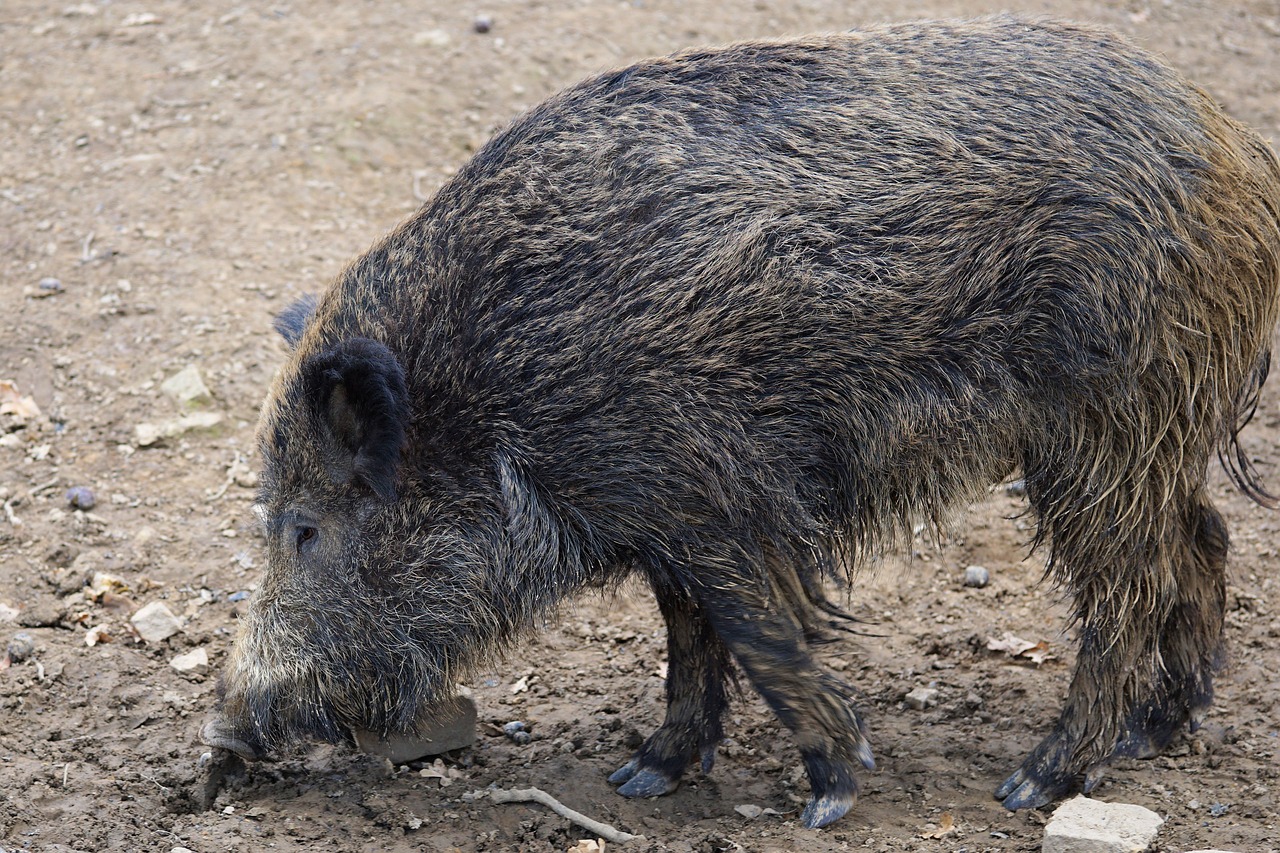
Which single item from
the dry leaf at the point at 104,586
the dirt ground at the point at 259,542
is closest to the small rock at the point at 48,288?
the dirt ground at the point at 259,542

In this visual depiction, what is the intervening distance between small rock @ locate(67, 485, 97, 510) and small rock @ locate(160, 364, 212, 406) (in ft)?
2.16

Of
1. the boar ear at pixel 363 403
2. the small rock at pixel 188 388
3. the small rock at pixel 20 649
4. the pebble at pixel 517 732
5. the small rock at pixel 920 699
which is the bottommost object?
the pebble at pixel 517 732

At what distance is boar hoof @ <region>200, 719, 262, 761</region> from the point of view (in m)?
4.27

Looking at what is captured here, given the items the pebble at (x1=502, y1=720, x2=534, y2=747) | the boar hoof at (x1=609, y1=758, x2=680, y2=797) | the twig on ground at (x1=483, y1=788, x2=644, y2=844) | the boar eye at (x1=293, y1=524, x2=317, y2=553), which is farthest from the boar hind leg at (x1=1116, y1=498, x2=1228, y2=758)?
the boar eye at (x1=293, y1=524, x2=317, y2=553)

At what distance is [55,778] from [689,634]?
211 centimetres

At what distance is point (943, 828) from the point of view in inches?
166

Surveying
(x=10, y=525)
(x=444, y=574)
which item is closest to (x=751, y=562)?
(x=444, y=574)

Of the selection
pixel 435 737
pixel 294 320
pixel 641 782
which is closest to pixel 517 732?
pixel 435 737

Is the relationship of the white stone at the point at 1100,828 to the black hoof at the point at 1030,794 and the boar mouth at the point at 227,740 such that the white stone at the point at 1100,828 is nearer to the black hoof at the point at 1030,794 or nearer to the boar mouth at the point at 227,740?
the black hoof at the point at 1030,794

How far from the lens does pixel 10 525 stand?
18.2ft

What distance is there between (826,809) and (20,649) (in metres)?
2.96

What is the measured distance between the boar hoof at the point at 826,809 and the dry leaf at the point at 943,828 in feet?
0.84

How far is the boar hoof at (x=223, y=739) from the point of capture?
14.0ft

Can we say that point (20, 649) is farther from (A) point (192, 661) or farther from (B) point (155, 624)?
(A) point (192, 661)
